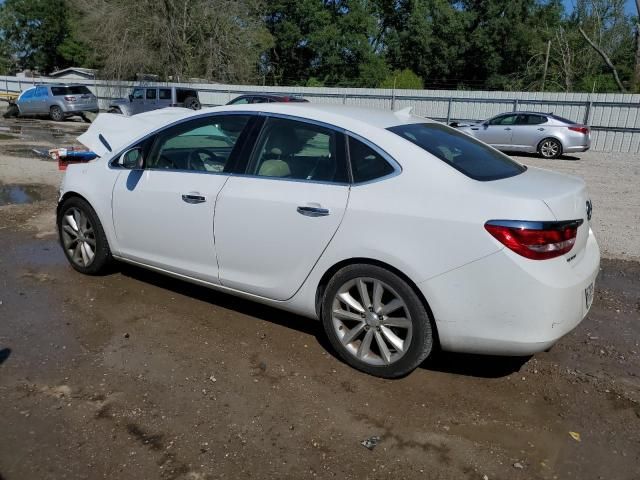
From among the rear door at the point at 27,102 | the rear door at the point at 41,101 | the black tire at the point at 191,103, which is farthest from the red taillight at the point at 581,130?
the rear door at the point at 27,102

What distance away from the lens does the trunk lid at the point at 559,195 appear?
3105mm

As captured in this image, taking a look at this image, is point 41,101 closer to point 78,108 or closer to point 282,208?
point 78,108

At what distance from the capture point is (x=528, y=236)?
9.68ft

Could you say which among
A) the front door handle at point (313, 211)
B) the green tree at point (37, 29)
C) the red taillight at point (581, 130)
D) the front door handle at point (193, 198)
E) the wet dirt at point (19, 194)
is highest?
the green tree at point (37, 29)

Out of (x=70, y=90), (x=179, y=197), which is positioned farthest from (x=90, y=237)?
(x=70, y=90)

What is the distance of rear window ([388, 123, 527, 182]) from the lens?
3.43 m

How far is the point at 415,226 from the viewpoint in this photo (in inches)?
124

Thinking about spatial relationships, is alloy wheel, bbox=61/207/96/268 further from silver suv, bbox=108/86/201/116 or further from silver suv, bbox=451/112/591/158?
silver suv, bbox=108/86/201/116

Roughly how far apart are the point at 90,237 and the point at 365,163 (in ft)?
9.00

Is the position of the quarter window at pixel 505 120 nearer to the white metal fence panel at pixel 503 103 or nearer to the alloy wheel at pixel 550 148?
the alloy wheel at pixel 550 148

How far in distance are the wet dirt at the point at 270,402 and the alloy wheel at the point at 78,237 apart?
510 mm

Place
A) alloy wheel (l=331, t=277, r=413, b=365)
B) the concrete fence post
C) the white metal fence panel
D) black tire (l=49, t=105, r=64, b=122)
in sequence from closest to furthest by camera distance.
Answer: alloy wheel (l=331, t=277, r=413, b=365), the white metal fence panel, the concrete fence post, black tire (l=49, t=105, r=64, b=122)

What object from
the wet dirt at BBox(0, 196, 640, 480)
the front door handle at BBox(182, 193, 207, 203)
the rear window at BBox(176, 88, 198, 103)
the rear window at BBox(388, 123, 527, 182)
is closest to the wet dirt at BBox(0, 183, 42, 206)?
the wet dirt at BBox(0, 196, 640, 480)

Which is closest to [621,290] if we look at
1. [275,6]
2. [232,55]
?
[232,55]
